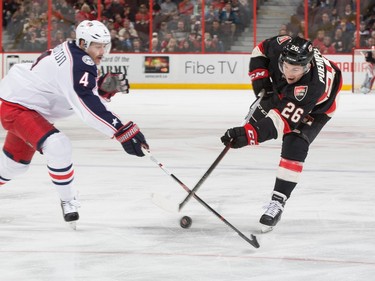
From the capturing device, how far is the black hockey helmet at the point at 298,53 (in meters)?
3.93

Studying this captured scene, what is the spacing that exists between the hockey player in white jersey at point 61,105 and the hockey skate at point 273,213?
638 mm

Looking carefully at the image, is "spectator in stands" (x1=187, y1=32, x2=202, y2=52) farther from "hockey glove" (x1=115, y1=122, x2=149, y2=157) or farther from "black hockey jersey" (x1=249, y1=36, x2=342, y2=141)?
"hockey glove" (x1=115, y1=122, x2=149, y2=157)

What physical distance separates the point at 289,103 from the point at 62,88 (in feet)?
3.18

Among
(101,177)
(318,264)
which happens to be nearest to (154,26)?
(101,177)

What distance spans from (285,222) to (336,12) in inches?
476

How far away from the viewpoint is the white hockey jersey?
12.8 feet

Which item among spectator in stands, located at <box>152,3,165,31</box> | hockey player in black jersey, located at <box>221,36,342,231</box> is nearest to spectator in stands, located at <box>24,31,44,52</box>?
spectator in stands, located at <box>152,3,165,31</box>

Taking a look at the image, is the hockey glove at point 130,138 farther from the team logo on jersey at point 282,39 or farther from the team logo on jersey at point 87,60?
the team logo on jersey at point 282,39

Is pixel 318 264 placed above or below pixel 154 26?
above

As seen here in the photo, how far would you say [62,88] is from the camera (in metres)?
3.95

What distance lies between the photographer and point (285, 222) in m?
4.36

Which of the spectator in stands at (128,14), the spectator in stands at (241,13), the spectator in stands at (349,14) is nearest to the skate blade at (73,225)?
the spectator in stands at (349,14)

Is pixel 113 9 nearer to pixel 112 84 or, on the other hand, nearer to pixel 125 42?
pixel 125 42

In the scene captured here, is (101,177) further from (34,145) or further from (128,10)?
(128,10)
